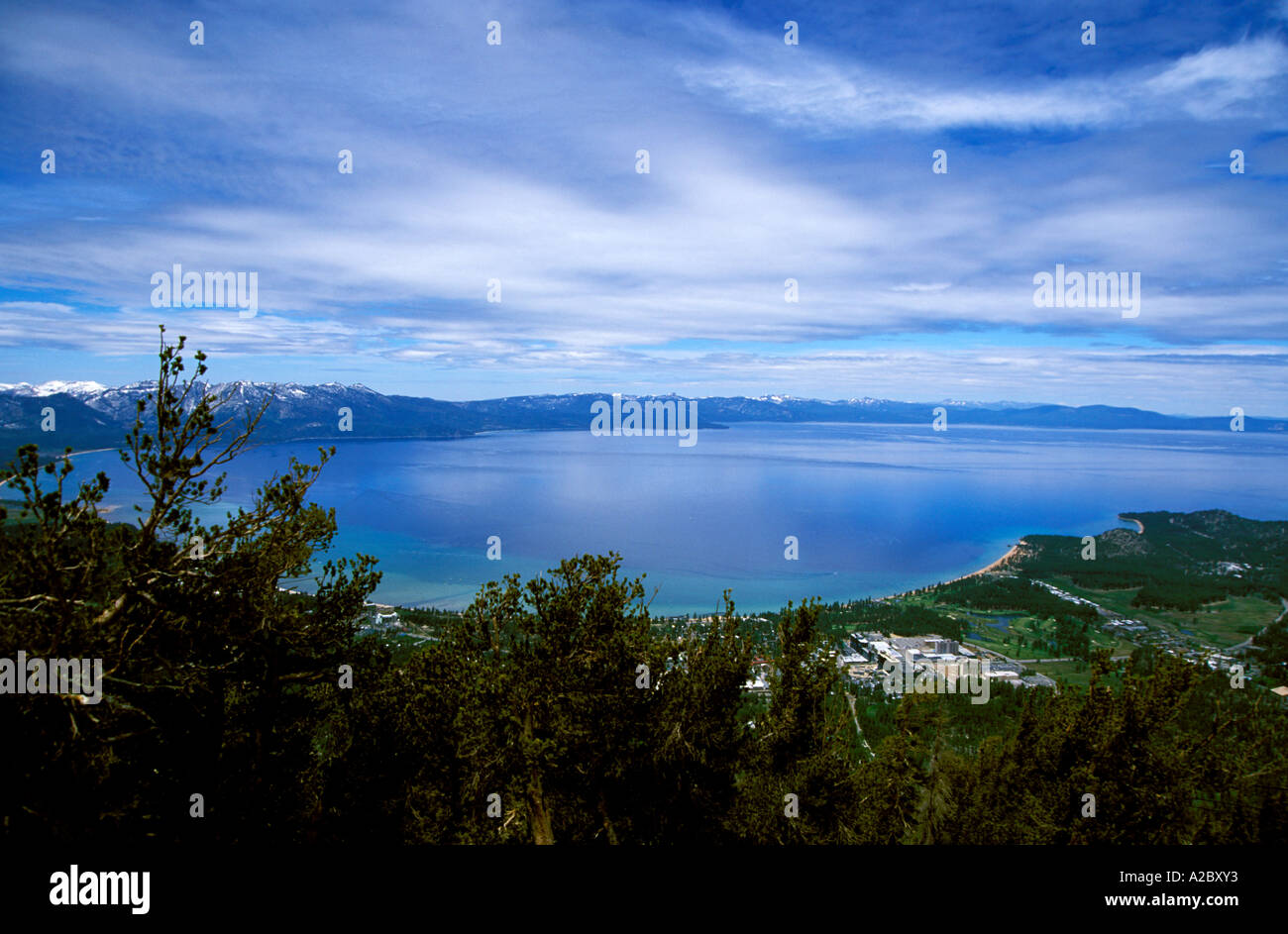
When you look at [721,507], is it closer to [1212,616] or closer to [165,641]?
[1212,616]

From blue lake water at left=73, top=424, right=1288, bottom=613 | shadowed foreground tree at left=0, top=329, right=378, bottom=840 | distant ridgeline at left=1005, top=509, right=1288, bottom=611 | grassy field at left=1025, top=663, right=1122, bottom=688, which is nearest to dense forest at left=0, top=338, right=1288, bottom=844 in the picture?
shadowed foreground tree at left=0, top=329, right=378, bottom=840

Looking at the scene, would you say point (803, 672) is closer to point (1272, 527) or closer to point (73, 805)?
point (73, 805)

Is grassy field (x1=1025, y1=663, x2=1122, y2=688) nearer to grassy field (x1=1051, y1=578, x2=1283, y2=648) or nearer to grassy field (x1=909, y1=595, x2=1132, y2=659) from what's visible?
grassy field (x1=909, y1=595, x2=1132, y2=659)

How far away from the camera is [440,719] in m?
8.64

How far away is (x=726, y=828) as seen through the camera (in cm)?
852

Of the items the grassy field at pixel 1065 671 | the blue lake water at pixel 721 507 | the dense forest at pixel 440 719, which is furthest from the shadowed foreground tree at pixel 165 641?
the grassy field at pixel 1065 671

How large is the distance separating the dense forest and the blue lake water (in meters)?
30.4

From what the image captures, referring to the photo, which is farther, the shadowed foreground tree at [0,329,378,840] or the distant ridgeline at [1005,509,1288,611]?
the distant ridgeline at [1005,509,1288,611]

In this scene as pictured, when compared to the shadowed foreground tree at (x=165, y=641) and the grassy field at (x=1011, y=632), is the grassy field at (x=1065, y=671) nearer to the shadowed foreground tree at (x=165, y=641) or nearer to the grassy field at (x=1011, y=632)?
the grassy field at (x=1011, y=632)

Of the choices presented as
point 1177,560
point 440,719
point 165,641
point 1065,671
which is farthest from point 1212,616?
point 165,641

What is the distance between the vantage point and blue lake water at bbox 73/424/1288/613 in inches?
2269

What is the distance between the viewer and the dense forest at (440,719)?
4.87 m

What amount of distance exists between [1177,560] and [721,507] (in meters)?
53.3
